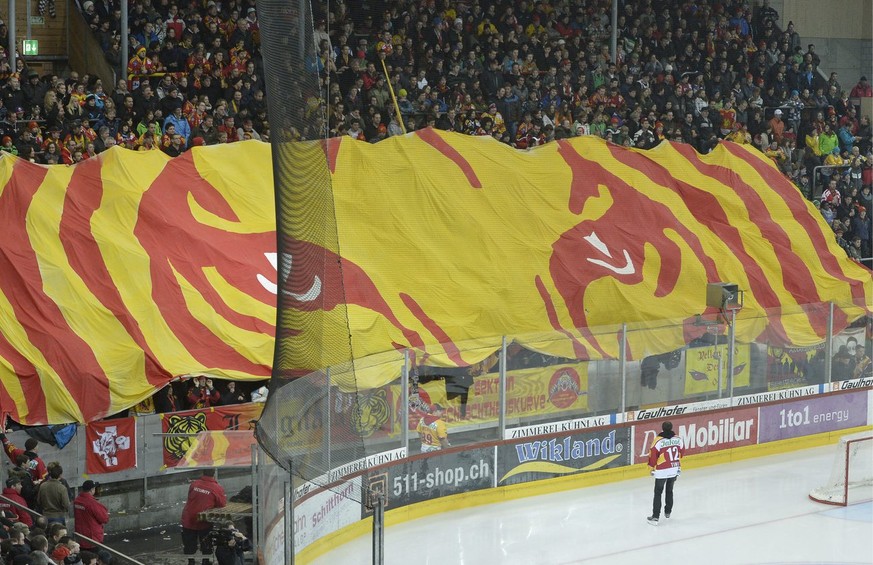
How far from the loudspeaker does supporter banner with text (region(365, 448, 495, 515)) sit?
458 centimetres

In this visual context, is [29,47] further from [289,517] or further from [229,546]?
[289,517]

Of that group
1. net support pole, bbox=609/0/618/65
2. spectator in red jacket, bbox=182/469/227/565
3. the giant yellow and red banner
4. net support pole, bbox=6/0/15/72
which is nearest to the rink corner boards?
spectator in red jacket, bbox=182/469/227/565

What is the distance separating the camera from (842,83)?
27547 mm

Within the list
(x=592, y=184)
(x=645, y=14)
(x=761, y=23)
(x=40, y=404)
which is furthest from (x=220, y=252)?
(x=761, y=23)

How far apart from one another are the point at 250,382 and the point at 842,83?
1713 centimetres

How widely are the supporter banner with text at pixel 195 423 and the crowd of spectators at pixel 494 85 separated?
369 centimetres

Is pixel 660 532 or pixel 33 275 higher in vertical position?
pixel 33 275

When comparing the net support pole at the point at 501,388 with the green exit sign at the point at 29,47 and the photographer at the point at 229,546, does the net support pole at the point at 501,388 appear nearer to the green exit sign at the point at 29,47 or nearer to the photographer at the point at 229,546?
the photographer at the point at 229,546

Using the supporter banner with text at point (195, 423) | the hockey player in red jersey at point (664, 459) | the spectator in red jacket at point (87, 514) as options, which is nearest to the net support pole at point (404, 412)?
the supporter banner with text at point (195, 423)

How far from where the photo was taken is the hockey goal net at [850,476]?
1430cm

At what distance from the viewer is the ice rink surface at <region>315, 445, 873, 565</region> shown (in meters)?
12.7

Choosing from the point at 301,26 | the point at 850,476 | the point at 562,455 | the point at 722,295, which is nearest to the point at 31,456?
the point at 301,26

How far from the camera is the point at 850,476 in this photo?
1458 cm

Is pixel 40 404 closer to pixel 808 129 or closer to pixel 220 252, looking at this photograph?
pixel 220 252
